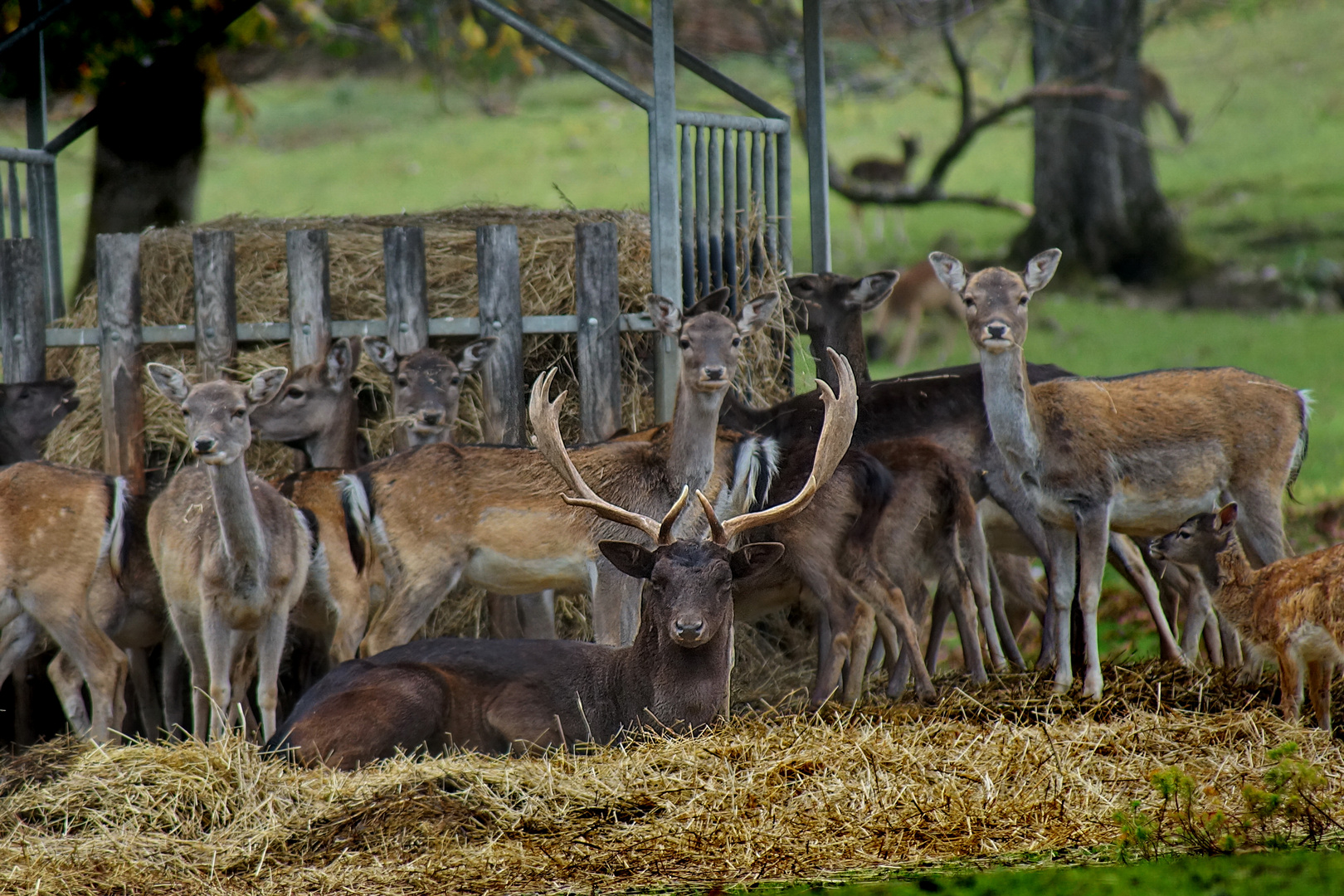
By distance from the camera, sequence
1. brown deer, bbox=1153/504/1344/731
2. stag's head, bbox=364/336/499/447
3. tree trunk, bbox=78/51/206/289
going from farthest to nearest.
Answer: tree trunk, bbox=78/51/206/289 < stag's head, bbox=364/336/499/447 < brown deer, bbox=1153/504/1344/731

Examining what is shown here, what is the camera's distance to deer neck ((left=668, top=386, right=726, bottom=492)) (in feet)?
22.6

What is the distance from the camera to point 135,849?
16.4 ft

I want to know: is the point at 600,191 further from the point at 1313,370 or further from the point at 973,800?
the point at 973,800

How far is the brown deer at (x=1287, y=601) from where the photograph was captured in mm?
5828

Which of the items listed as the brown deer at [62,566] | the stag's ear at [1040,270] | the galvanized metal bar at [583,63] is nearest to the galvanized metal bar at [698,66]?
the galvanized metal bar at [583,63]

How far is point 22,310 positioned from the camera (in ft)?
26.0

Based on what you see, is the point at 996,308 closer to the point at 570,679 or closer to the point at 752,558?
the point at 752,558

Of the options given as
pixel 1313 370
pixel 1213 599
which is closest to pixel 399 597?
pixel 1213 599

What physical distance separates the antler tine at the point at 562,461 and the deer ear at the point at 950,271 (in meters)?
2.00

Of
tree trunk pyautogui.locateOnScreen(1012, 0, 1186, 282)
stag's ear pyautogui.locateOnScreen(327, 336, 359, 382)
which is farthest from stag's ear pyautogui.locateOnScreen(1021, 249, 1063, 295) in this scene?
tree trunk pyautogui.locateOnScreen(1012, 0, 1186, 282)

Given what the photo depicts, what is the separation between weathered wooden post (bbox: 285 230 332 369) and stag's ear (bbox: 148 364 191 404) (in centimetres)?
106

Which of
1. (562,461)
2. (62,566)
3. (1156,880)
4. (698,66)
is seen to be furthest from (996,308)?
(62,566)

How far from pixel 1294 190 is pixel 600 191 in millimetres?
Result: 11900

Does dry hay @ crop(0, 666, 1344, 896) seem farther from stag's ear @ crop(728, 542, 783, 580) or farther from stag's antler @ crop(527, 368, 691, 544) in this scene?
stag's antler @ crop(527, 368, 691, 544)
